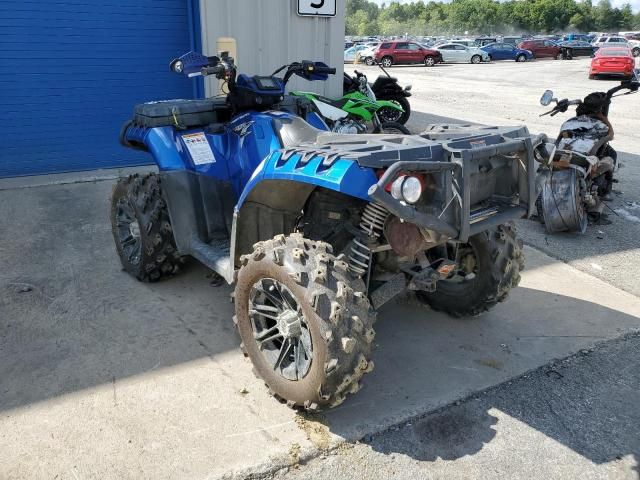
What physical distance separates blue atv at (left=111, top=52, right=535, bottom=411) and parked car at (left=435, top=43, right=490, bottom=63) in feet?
119

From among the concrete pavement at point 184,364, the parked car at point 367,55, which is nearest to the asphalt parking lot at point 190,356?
the concrete pavement at point 184,364

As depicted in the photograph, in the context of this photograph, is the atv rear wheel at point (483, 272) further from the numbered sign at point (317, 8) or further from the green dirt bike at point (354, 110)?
the numbered sign at point (317, 8)

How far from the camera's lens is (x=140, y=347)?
11.8ft

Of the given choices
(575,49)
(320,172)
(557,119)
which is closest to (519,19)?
(575,49)

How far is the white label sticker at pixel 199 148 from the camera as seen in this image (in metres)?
3.97

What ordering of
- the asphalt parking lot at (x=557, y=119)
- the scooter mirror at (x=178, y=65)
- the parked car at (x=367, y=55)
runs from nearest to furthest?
the scooter mirror at (x=178, y=65)
the asphalt parking lot at (x=557, y=119)
the parked car at (x=367, y=55)

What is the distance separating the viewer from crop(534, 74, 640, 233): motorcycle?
5750mm

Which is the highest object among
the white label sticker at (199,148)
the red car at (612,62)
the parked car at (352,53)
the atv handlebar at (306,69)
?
the atv handlebar at (306,69)

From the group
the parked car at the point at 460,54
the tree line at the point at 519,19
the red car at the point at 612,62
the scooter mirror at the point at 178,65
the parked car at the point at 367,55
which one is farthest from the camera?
the tree line at the point at 519,19

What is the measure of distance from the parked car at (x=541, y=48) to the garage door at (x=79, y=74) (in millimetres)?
38484

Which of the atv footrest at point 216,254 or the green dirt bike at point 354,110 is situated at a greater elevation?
the green dirt bike at point 354,110

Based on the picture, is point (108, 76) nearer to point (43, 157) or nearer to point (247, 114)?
point (43, 157)

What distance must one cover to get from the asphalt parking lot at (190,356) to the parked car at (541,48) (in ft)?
129

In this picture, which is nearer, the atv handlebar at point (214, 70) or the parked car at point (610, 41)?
the atv handlebar at point (214, 70)
